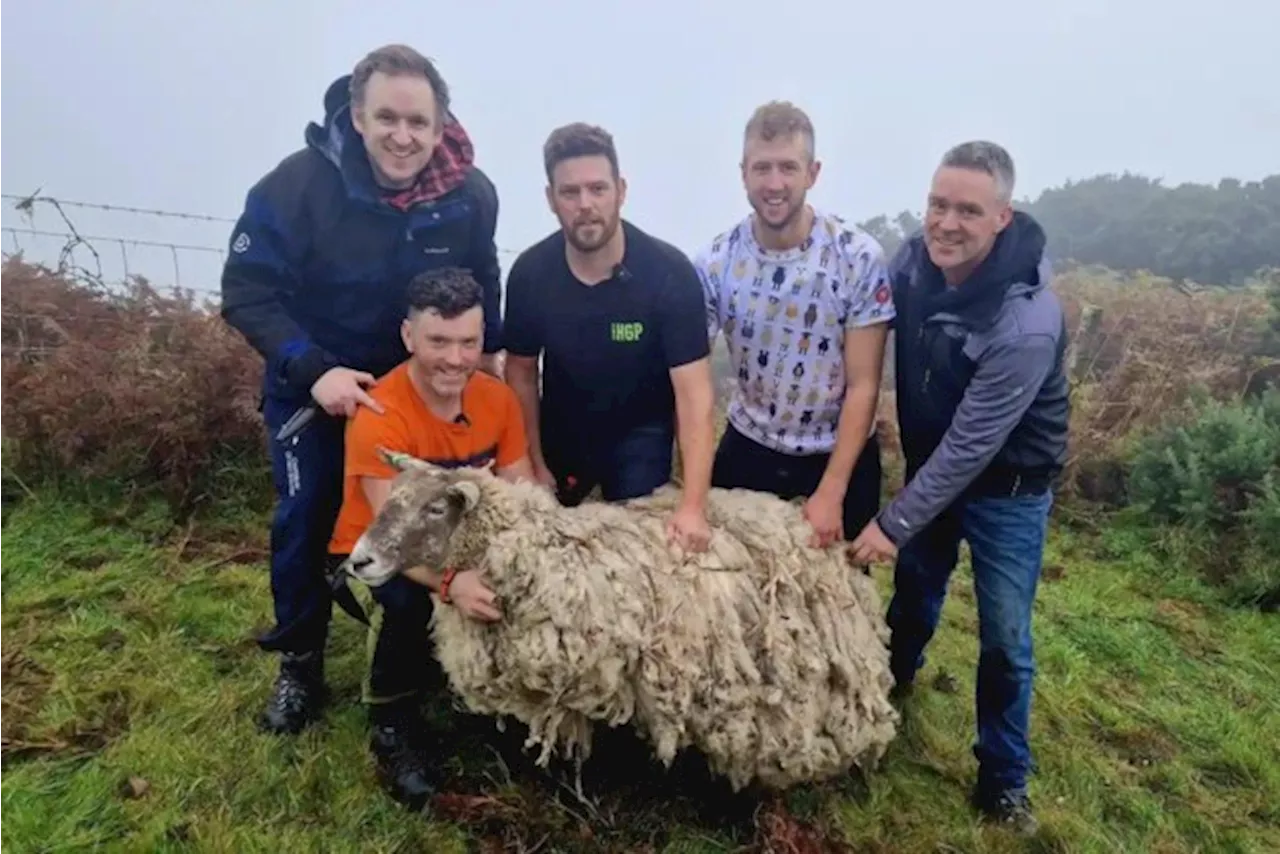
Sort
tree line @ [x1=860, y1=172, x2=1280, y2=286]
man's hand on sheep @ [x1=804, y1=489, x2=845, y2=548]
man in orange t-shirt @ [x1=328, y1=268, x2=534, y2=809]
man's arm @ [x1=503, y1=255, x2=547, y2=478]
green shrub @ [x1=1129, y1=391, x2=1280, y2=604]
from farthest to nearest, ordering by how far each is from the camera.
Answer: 1. tree line @ [x1=860, y1=172, x2=1280, y2=286]
2. green shrub @ [x1=1129, y1=391, x2=1280, y2=604]
3. man's arm @ [x1=503, y1=255, x2=547, y2=478]
4. man's hand on sheep @ [x1=804, y1=489, x2=845, y2=548]
5. man in orange t-shirt @ [x1=328, y1=268, x2=534, y2=809]

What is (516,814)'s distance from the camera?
11.9 ft

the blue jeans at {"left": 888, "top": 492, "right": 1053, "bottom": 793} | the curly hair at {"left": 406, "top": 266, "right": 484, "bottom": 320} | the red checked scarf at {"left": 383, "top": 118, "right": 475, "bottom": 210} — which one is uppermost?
the red checked scarf at {"left": 383, "top": 118, "right": 475, "bottom": 210}

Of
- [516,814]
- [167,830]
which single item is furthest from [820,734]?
[167,830]

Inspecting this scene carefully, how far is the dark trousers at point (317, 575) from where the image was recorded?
12.2 ft

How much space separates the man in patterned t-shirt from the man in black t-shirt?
25cm

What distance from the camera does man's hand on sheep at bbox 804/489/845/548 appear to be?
3908 mm

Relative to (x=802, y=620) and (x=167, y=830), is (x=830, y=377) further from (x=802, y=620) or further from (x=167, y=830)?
(x=167, y=830)

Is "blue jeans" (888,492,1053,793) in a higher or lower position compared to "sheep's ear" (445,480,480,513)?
lower

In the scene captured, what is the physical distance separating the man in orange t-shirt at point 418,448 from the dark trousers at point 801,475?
1.07 meters

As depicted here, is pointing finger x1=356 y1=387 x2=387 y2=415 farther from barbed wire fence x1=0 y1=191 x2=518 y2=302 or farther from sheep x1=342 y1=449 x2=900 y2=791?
barbed wire fence x1=0 y1=191 x2=518 y2=302

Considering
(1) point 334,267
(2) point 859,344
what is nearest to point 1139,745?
(2) point 859,344

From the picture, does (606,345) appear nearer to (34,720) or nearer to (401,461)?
(401,461)

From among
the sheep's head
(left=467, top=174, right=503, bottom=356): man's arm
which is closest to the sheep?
the sheep's head

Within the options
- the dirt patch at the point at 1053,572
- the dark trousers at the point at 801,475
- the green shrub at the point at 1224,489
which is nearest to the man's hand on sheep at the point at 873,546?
the dark trousers at the point at 801,475
